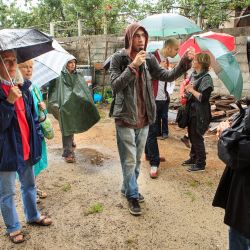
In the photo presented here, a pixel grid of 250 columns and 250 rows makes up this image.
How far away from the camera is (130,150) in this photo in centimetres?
322

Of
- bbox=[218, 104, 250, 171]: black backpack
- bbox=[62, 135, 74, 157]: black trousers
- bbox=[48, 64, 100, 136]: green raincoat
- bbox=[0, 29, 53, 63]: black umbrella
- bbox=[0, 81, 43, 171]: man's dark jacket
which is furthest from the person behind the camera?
bbox=[62, 135, 74, 157]: black trousers

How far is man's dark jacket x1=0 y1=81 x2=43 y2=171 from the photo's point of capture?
2.51m

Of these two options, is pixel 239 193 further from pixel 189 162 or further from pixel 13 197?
pixel 189 162

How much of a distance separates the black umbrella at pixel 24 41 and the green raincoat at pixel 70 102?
1816 millimetres

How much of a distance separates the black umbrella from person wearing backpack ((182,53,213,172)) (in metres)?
2.12

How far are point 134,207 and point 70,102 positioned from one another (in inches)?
83.6

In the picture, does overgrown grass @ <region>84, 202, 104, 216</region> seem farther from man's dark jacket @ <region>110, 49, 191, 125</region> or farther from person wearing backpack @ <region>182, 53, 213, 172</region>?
person wearing backpack @ <region>182, 53, 213, 172</region>

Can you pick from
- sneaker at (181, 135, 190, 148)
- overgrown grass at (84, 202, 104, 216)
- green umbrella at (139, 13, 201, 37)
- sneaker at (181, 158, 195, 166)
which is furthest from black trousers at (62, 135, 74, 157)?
green umbrella at (139, 13, 201, 37)

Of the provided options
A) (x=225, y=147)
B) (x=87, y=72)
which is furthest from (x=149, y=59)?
(x=87, y=72)

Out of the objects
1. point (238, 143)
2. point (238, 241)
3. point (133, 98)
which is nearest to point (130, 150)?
point (133, 98)

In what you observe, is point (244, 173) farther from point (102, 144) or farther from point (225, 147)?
point (102, 144)

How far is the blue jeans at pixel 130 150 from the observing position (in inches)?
126

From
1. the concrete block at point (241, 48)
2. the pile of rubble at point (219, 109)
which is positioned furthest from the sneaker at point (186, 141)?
the concrete block at point (241, 48)

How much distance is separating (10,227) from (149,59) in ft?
7.15
